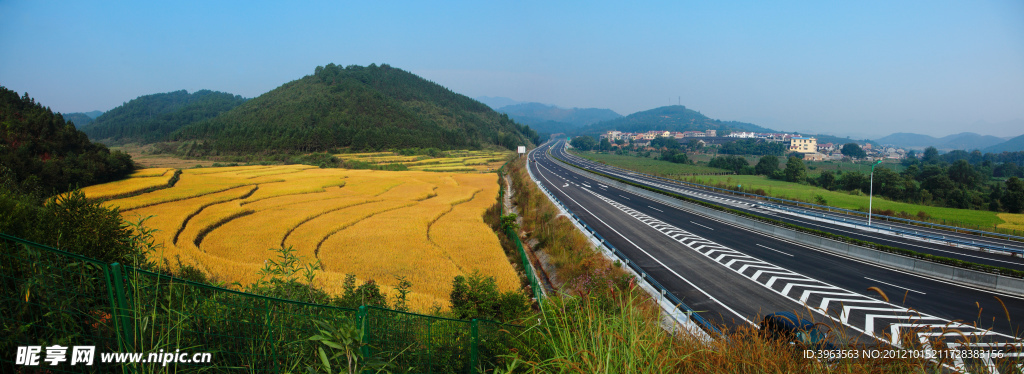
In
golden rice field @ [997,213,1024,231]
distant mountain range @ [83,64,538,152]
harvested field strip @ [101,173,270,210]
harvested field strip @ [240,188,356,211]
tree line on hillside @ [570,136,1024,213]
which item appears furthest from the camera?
distant mountain range @ [83,64,538,152]

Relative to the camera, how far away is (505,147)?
12175cm

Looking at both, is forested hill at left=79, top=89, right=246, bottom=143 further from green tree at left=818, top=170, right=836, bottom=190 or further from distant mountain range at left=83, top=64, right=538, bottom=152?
green tree at left=818, top=170, right=836, bottom=190

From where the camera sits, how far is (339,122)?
87.1m

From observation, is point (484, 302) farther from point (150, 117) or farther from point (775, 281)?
point (150, 117)

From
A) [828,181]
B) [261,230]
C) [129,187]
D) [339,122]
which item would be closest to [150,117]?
[339,122]

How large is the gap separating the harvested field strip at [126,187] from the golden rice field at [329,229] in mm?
130

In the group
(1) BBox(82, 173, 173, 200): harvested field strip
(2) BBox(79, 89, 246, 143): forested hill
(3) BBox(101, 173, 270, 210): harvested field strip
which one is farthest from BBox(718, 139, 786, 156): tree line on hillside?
(2) BBox(79, 89, 246, 143): forested hill

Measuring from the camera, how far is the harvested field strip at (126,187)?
77.0ft

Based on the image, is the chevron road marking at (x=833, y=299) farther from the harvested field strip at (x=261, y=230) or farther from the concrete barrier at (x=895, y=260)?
the harvested field strip at (x=261, y=230)

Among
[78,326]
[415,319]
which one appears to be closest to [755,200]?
[415,319]

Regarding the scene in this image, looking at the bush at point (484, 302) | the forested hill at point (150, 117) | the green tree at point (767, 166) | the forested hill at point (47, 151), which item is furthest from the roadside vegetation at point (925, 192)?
the forested hill at point (150, 117)

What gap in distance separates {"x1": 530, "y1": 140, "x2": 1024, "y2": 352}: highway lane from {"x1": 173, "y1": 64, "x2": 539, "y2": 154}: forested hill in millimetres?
68259

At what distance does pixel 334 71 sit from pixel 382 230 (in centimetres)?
12677

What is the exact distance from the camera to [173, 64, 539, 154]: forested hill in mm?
74562
